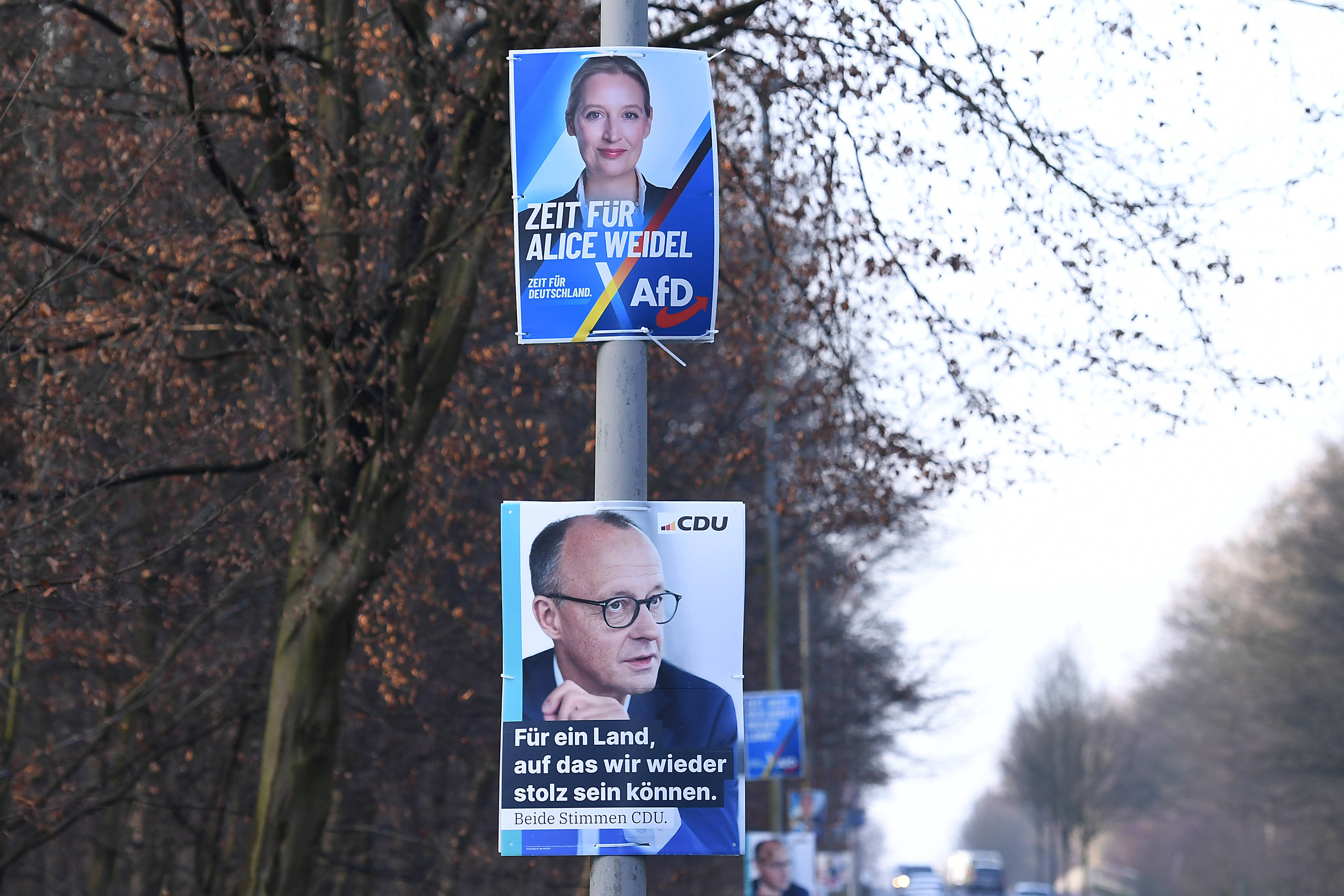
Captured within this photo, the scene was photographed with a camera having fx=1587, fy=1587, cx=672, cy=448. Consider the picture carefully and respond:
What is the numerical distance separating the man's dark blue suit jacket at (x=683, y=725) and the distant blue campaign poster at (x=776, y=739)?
40.1 feet

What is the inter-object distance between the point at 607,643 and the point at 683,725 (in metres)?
0.34

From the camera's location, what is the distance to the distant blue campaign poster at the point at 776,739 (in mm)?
17188

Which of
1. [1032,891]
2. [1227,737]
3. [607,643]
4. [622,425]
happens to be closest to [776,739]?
[622,425]

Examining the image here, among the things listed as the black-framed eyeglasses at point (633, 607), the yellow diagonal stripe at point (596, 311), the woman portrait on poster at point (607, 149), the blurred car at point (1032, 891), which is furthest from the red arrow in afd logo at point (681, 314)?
the blurred car at point (1032, 891)

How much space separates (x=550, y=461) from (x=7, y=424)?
5.16 metres

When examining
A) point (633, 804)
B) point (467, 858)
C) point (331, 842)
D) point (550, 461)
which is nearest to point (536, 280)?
point (633, 804)

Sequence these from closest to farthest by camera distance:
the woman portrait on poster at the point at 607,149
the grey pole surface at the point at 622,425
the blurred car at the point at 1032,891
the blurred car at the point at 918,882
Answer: the grey pole surface at the point at 622,425 < the woman portrait on poster at the point at 607,149 < the blurred car at the point at 1032,891 < the blurred car at the point at 918,882

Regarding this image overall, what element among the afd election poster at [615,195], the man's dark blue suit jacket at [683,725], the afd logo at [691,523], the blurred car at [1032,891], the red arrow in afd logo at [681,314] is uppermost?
the afd election poster at [615,195]

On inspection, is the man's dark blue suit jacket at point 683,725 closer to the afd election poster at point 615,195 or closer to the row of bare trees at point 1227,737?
the afd election poster at point 615,195

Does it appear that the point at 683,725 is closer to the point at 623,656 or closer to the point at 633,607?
the point at 623,656

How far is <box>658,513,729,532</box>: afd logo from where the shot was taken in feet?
16.1

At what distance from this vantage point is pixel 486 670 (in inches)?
651

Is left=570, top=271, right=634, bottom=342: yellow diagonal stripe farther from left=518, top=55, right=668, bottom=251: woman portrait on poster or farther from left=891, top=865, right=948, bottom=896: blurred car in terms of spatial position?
left=891, top=865, right=948, bottom=896: blurred car

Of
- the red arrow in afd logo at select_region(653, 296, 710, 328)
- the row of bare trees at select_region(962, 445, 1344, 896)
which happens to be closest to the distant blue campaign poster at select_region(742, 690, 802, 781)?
the red arrow in afd logo at select_region(653, 296, 710, 328)
